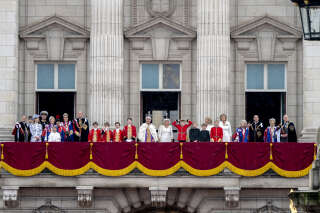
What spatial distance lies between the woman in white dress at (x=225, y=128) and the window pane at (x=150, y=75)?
6130mm

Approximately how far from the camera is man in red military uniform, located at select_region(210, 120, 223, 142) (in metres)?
43.0

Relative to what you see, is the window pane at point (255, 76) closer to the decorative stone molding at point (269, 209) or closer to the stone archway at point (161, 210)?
the decorative stone molding at point (269, 209)

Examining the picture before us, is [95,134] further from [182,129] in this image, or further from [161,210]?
[161,210]

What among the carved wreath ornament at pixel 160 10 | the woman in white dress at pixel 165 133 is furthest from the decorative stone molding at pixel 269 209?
the carved wreath ornament at pixel 160 10

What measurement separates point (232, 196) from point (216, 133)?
2.71 m

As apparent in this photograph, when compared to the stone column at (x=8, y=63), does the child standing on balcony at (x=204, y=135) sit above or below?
below

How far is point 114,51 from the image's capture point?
4738cm

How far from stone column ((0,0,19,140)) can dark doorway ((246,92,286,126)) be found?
11047 millimetres

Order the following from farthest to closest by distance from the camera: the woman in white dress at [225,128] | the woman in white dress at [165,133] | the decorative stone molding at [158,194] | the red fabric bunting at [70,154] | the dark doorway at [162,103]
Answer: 1. the dark doorway at [162,103]
2. the woman in white dress at [165,133]
3. the woman in white dress at [225,128]
4. the decorative stone molding at [158,194]
5. the red fabric bunting at [70,154]

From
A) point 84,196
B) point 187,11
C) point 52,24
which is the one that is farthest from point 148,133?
point 52,24

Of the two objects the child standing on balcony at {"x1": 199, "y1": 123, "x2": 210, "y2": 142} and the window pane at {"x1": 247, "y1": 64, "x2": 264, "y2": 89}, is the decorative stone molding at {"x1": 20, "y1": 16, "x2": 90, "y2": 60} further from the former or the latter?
the child standing on balcony at {"x1": 199, "y1": 123, "x2": 210, "y2": 142}

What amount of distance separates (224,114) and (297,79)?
676 cm

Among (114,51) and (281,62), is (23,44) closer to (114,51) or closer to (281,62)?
(114,51)

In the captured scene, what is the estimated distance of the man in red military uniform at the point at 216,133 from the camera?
43.0 metres
